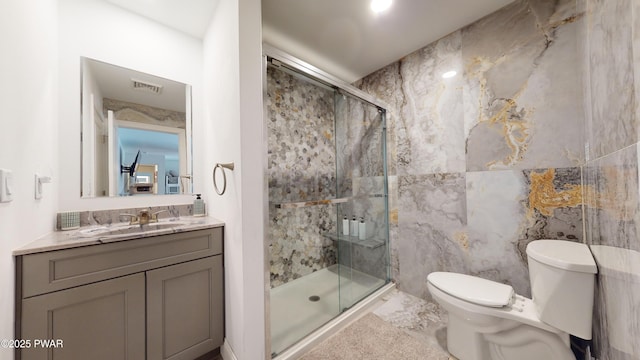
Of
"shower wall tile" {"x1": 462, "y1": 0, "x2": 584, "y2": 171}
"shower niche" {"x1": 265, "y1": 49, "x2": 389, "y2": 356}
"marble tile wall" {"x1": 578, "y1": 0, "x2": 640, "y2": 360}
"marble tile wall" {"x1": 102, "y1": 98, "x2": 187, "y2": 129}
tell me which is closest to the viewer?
"marble tile wall" {"x1": 578, "y1": 0, "x2": 640, "y2": 360}

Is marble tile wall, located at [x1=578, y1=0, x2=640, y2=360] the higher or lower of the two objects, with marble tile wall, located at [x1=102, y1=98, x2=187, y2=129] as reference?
lower

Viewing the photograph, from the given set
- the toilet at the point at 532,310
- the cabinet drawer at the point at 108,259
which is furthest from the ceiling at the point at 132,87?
the toilet at the point at 532,310

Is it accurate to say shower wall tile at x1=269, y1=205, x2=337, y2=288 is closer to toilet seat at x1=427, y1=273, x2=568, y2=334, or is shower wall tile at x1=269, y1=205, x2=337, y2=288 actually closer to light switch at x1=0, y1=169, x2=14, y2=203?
toilet seat at x1=427, y1=273, x2=568, y2=334

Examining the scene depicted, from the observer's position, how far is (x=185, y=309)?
121 cm

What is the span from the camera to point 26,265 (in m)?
0.85

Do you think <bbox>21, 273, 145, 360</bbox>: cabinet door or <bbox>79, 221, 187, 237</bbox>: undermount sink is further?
<bbox>79, 221, 187, 237</bbox>: undermount sink

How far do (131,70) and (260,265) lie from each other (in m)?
1.79

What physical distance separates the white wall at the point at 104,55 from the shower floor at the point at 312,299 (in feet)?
4.20

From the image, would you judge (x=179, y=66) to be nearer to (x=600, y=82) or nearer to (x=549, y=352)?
(x=600, y=82)

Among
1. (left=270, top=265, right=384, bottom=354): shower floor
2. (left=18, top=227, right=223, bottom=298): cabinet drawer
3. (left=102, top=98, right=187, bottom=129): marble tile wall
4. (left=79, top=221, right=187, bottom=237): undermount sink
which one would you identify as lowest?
(left=270, top=265, right=384, bottom=354): shower floor

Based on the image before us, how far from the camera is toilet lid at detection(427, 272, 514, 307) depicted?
1.12 m

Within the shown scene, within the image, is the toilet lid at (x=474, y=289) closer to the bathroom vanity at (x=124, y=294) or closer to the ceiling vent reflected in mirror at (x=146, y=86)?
the bathroom vanity at (x=124, y=294)

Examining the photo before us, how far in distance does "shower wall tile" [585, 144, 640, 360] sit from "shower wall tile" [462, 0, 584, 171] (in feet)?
2.99

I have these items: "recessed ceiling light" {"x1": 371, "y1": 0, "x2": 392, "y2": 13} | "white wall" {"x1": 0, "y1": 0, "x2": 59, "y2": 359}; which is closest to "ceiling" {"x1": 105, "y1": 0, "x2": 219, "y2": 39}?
"white wall" {"x1": 0, "y1": 0, "x2": 59, "y2": 359}
